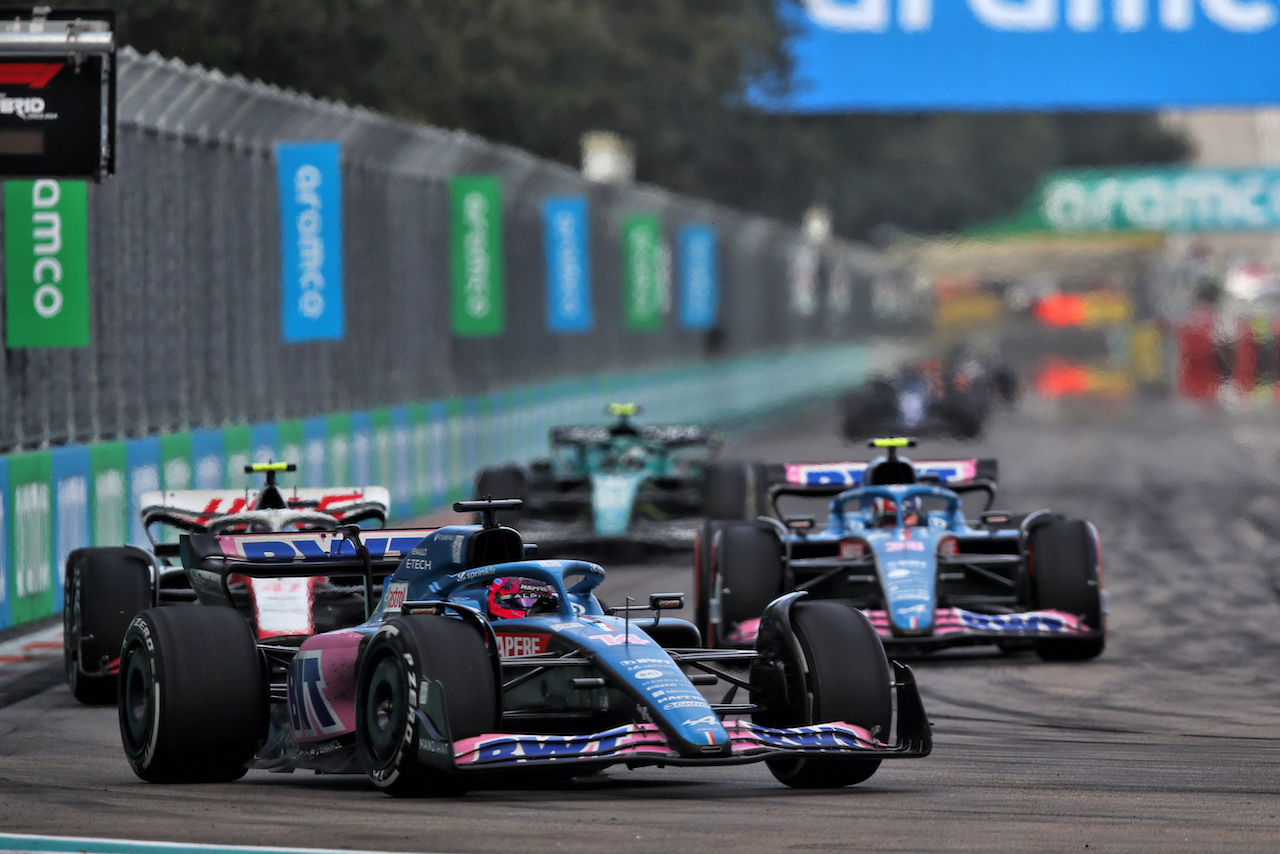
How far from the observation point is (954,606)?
44.0 ft

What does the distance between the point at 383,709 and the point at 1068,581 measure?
559 centimetres

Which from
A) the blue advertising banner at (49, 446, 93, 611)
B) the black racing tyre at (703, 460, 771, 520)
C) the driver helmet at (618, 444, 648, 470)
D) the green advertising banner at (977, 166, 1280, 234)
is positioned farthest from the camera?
the green advertising banner at (977, 166, 1280, 234)

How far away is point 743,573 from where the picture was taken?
13.1 metres

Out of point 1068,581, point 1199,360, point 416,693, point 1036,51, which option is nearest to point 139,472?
point 1068,581

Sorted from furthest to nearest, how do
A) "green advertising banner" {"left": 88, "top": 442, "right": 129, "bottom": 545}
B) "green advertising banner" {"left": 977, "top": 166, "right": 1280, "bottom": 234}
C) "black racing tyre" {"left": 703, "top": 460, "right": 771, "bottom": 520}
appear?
1. "green advertising banner" {"left": 977, "top": 166, "right": 1280, "bottom": 234}
2. "black racing tyre" {"left": 703, "top": 460, "right": 771, "bottom": 520}
3. "green advertising banner" {"left": 88, "top": 442, "right": 129, "bottom": 545}

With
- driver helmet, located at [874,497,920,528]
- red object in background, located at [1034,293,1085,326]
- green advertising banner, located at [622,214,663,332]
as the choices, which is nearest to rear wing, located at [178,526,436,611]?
driver helmet, located at [874,497,920,528]

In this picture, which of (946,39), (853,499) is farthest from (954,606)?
(946,39)

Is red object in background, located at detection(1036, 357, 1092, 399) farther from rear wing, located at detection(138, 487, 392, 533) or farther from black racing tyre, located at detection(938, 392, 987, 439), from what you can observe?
rear wing, located at detection(138, 487, 392, 533)

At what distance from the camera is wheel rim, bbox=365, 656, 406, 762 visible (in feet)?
27.0

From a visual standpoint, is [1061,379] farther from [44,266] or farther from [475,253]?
[44,266]

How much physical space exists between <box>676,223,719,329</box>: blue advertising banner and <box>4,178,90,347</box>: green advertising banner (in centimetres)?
2559

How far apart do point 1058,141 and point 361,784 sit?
115m

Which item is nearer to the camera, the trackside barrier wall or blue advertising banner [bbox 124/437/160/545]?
the trackside barrier wall

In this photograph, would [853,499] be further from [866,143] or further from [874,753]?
[866,143]
